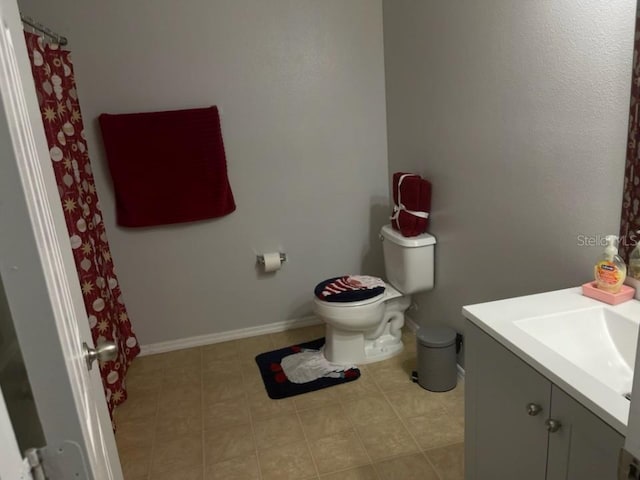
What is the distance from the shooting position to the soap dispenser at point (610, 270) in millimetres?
1338

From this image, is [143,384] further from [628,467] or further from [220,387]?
[628,467]

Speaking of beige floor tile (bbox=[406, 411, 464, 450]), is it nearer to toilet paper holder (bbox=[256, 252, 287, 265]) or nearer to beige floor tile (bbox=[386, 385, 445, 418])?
beige floor tile (bbox=[386, 385, 445, 418])

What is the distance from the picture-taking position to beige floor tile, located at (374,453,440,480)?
181 cm

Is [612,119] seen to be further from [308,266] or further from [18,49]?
[308,266]

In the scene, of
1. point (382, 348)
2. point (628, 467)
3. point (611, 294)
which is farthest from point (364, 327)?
point (628, 467)

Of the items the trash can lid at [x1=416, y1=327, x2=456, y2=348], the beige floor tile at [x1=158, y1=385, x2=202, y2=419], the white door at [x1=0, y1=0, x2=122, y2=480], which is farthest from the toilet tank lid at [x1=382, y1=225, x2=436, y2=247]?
the white door at [x1=0, y1=0, x2=122, y2=480]

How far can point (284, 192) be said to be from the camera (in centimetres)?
291

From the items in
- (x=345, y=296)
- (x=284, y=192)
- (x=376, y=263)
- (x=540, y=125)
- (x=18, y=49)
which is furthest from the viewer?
(x=376, y=263)

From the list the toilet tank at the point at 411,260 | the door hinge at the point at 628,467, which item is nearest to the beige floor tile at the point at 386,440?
the toilet tank at the point at 411,260

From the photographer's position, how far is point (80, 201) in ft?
7.18

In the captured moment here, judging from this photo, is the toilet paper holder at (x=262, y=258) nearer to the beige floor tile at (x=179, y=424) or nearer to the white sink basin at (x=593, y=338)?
the beige floor tile at (x=179, y=424)

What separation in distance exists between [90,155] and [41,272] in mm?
2344

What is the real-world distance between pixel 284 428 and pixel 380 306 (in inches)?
32.2

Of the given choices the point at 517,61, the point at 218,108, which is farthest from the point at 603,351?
the point at 218,108
